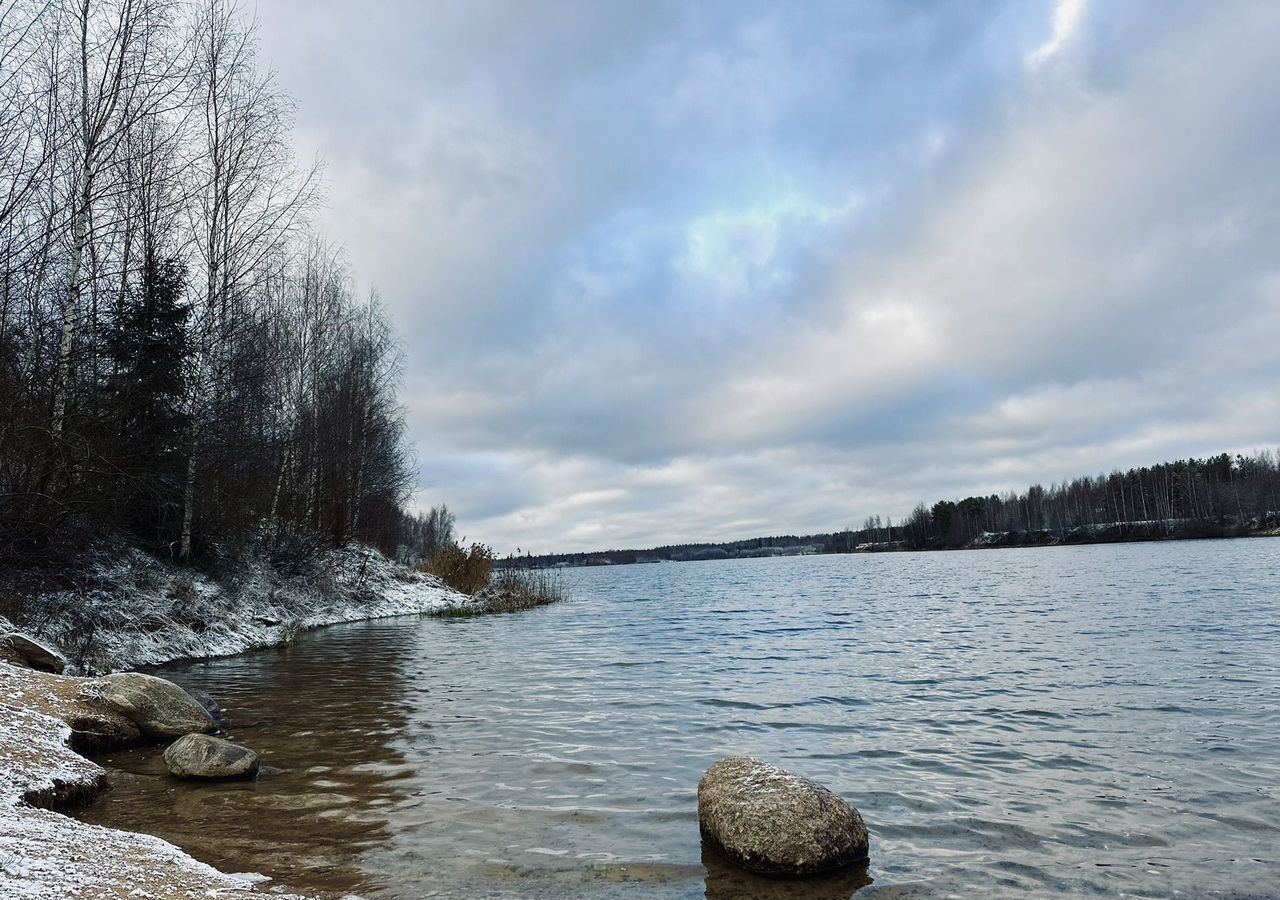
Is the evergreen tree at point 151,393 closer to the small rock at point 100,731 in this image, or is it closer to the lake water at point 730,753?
the lake water at point 730,753

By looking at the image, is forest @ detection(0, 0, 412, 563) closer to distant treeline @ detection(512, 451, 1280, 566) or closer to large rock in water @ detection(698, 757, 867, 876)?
large rock in water @ detection(698, 757, 867, 876)

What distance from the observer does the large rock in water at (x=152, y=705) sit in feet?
28.6

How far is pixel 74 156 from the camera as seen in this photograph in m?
12.9

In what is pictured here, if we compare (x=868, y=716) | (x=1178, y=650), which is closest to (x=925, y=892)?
(x=868, y=716)

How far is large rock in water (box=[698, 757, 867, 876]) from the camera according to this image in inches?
208

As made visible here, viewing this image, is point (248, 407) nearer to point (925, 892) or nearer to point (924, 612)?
point (925, 892)

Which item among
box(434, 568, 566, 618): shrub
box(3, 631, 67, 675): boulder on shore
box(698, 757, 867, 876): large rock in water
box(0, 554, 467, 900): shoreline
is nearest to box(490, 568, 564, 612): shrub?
box(434, 568, 566, 618): shrub

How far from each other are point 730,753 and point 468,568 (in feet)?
103

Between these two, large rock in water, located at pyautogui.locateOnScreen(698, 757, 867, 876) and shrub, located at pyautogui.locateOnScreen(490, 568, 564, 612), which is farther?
shrub, located at pyautogui.locateOnScreen(490, 568, 564, 612)

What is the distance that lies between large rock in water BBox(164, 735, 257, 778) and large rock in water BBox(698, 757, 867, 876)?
15.7 ft

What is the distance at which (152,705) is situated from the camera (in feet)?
29.3

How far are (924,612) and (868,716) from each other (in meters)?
18.8

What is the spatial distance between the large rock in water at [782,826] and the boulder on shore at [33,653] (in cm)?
967

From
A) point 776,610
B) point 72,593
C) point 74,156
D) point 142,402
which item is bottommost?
point 776,610
